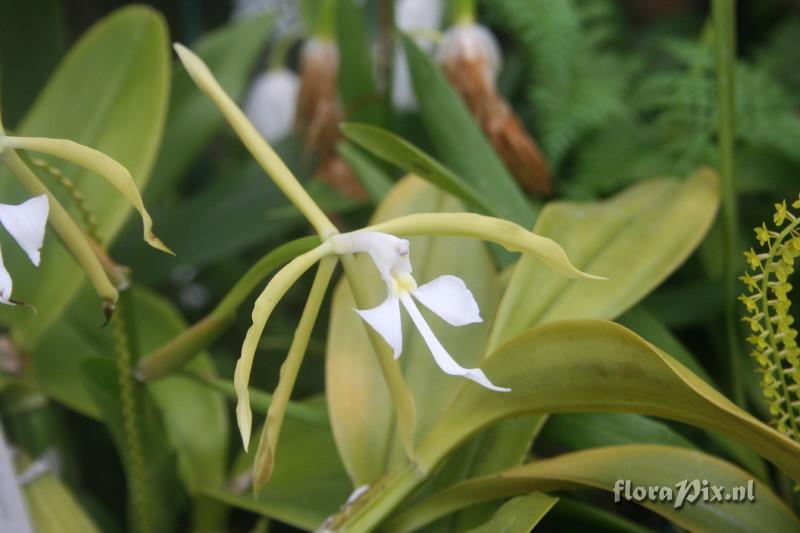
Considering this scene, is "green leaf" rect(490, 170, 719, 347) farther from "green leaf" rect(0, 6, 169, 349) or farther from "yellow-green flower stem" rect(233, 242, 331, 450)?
"green leaf" rect(0, 6, 169, 349)

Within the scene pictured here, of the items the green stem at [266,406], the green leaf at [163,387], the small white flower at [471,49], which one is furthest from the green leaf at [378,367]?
the small white flower at [471,49]

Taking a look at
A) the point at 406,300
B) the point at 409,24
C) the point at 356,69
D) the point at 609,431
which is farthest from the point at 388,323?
the point at 409,24

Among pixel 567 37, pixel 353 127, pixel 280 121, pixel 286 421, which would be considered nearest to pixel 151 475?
pixel 286 421

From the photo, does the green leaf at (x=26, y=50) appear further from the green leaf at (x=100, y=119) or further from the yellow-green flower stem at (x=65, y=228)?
the yellow-green flower stem at (x=65, y=228)

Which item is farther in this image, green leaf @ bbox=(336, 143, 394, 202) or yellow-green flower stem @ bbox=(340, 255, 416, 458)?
green leaf @ bbox=(336, 143, 394, 202)

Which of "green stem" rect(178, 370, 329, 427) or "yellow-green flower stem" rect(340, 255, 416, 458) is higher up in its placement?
"yellow-green flower stem" rect(340, 255, 416, 458)

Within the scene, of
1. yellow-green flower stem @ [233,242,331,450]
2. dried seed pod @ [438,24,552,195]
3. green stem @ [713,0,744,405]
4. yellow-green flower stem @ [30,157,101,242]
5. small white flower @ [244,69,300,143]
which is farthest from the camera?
small white flower @ [244,69,300,143]

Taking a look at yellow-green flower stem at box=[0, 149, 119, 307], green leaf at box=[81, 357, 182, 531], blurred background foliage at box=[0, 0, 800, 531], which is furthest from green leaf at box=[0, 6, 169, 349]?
yellow-green flower stem at box=[0, 149, 119, 307]
